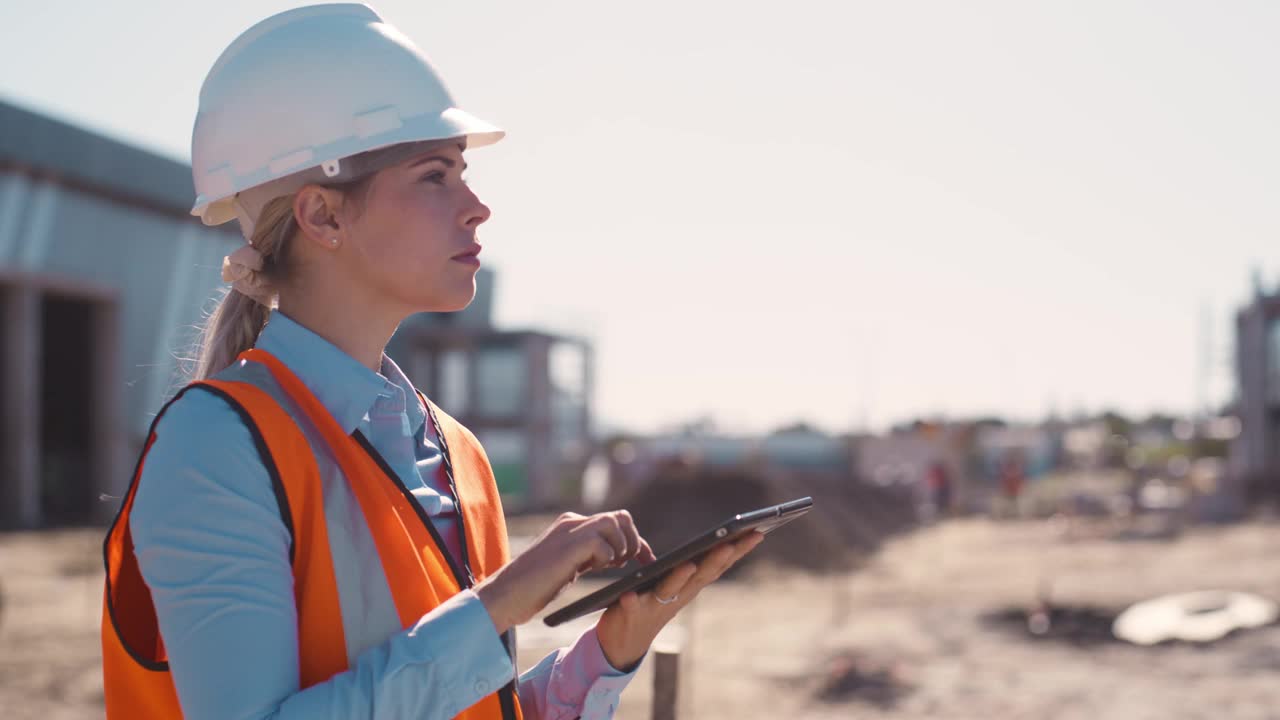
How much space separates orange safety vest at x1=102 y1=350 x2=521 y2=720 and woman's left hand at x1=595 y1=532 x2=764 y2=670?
240 millimetres

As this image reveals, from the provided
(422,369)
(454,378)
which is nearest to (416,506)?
(422,369)

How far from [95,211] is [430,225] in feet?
76.9

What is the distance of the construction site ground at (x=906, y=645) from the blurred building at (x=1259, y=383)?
1346 centimetres

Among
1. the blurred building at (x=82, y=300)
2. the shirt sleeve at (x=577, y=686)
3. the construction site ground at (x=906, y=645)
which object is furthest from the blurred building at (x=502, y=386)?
the shirt sleeve at (x=577, y=686)

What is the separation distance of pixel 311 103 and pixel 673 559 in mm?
743

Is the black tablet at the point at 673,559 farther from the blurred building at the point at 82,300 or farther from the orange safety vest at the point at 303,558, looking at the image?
the blurred building at the point at 82,300

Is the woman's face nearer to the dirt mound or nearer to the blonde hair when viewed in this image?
the blonde hair

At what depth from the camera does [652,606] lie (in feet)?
4.49

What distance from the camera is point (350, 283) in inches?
53.5

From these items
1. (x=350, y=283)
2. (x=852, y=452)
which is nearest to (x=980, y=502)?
(x=852, y=452)

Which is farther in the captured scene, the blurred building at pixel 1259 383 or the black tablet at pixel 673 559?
the blurred building at pixel 1259 383

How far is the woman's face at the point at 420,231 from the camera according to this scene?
1316 mm

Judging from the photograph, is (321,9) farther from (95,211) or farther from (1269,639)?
(95,211)

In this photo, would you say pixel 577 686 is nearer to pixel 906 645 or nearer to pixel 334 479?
pixel 334 479
